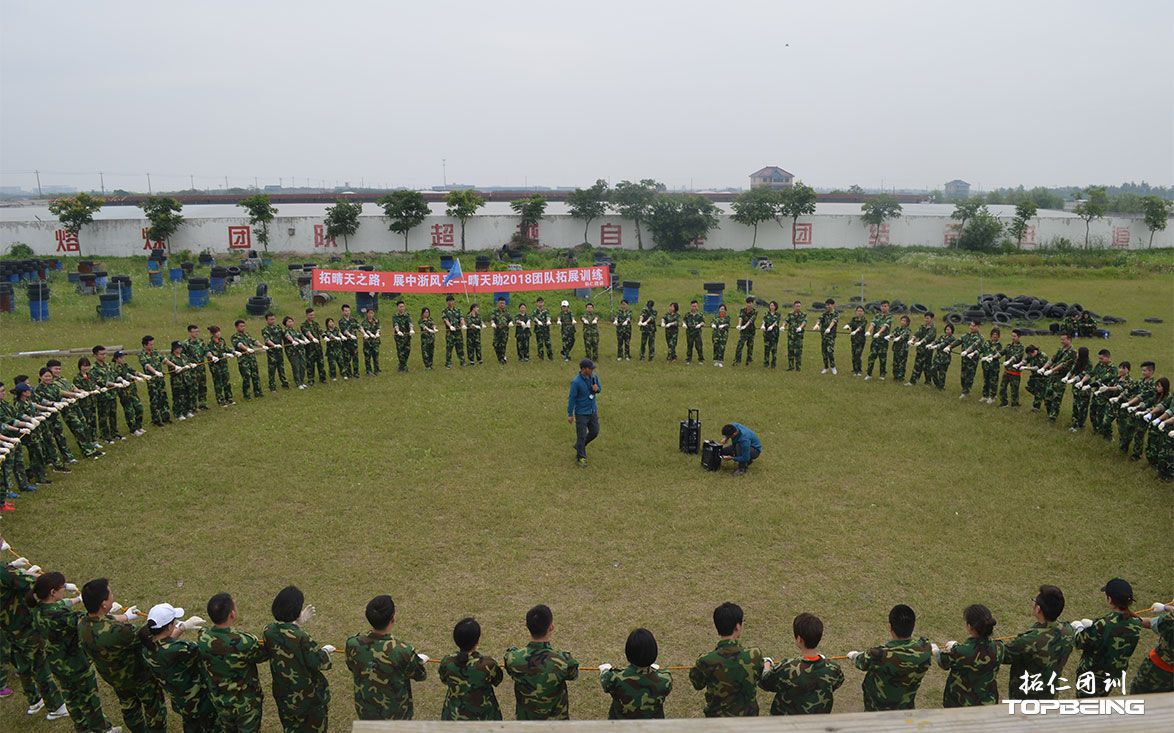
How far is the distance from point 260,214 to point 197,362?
25551 millimetres

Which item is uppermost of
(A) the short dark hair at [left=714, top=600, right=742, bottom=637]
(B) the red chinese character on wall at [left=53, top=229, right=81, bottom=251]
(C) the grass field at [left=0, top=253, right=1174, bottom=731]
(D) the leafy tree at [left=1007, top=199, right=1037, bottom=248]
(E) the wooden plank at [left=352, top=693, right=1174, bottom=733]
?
(D) the leafy tree at [left=1007, top=199, right=1037, bottom=248]

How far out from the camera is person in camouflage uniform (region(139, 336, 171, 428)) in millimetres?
14695

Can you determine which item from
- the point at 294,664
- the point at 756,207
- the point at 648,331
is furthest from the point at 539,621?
the point at 756,207

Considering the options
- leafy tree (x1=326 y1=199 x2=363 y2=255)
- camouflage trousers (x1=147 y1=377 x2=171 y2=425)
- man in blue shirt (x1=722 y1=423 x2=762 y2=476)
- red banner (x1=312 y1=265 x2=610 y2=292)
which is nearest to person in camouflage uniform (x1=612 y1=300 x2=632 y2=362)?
red banner (x1=312 y1=265 x2=610 y2=292)

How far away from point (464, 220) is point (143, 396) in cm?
2551

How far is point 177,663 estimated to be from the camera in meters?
5.72

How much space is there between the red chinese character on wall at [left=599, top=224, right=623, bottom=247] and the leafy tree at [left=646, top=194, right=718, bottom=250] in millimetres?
1802

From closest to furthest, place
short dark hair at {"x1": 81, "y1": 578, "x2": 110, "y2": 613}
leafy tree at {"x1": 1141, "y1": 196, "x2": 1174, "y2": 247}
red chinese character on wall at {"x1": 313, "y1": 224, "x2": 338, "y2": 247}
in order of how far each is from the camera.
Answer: short dark hair at {"x1": 81, "y1": 578, "x2": 110, "y2": 613}, red chinese character on wall at {"x1": 313, "y1": 224, "x2": 338, "y2": 247}, leafy tree at {"x1": 1141, "y1": 196, "x2": 1174, "y2": 247}

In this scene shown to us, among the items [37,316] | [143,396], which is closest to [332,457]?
[143,396]

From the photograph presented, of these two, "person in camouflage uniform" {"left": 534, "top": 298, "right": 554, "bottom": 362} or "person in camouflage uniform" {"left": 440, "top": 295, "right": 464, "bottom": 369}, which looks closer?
"person in camouflage uniform" {"left": 440, "top": 295, "right": 464, "bottom": 369}

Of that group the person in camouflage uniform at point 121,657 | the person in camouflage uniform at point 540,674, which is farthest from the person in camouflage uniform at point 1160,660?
the person in camouflage uniform at point 121,657

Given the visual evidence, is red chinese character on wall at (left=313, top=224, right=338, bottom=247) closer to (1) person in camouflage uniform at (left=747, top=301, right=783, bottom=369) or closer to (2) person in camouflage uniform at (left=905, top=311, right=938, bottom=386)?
(1) person in camouflage uniform at (left=747, top=301, right=783, bottom=369)

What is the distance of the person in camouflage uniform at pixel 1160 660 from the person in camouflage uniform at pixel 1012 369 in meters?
10.6

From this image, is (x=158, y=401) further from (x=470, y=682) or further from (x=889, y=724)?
(x=889, y=724)
